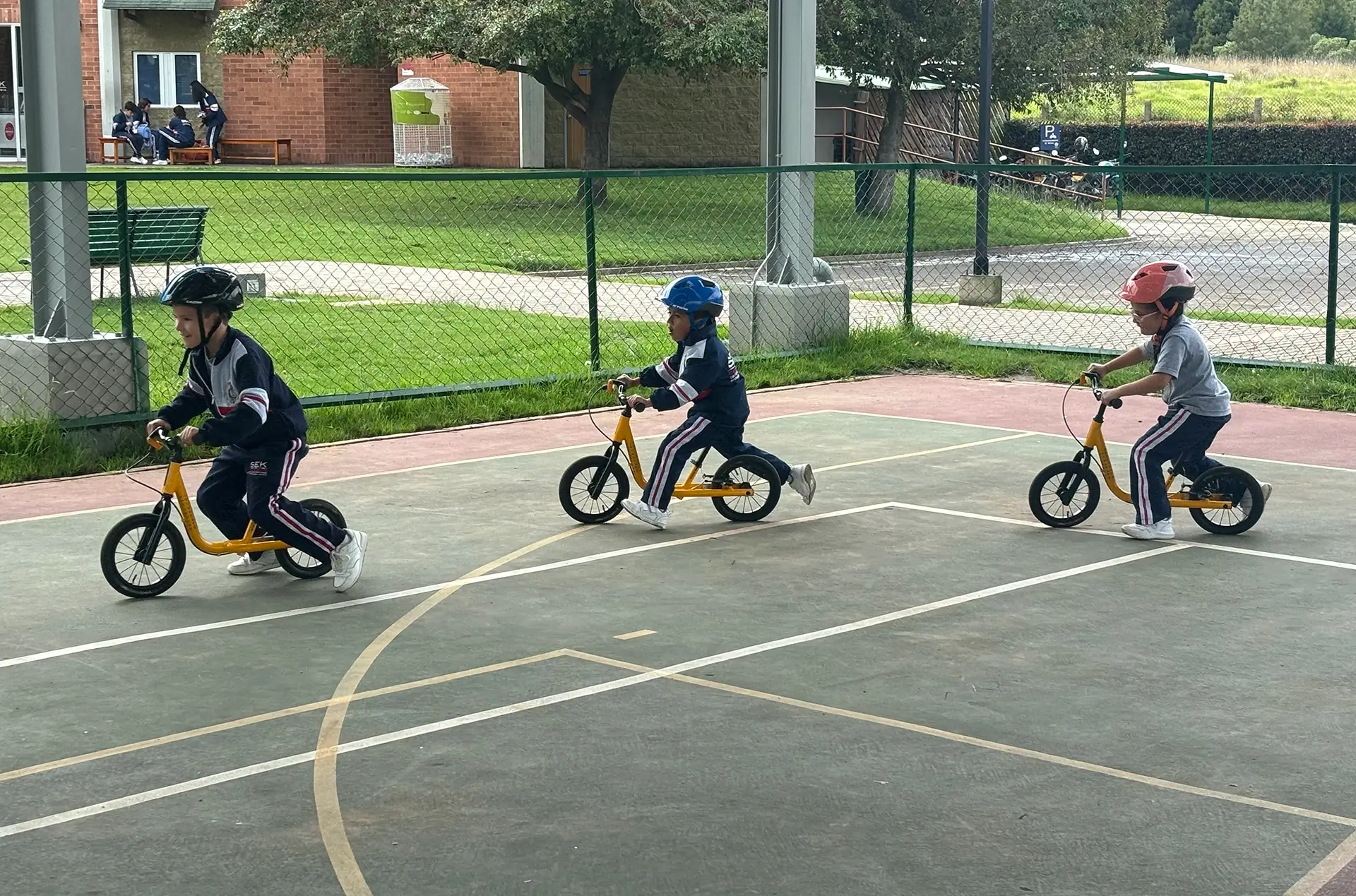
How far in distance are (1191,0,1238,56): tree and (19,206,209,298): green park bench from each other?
80.9 m

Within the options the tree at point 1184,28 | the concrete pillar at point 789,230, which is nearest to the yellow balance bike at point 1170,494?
the concrete pillar at point 789,230

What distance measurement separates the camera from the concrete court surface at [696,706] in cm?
517

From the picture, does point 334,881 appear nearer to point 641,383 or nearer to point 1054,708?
point 1054,708

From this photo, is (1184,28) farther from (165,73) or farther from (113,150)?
(113,150)

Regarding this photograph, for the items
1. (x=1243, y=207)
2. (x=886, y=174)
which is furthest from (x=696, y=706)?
(x=1243, y=207)

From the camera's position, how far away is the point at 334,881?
498cm

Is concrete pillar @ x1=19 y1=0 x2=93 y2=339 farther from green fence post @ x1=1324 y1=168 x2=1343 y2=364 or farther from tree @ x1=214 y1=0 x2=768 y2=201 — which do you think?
tree @ x1=214 y1=0 x2=768 y2=201

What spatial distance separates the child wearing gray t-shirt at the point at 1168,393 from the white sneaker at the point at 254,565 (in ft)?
14.6

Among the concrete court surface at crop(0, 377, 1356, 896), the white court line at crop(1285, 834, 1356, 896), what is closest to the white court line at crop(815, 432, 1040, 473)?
the concrete court surface at crop(0, 377, 1356, 896)

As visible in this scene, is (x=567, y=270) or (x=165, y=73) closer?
(x=567, y=270)

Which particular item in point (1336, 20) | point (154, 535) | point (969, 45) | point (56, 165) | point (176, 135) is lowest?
point (154, 535)

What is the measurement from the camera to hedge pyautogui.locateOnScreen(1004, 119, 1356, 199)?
5028 cm

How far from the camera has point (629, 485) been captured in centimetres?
998

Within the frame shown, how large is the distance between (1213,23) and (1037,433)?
86.9 meters
